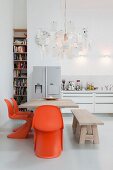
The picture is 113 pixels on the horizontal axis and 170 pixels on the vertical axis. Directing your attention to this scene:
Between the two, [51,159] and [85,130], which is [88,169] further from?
[85,130]

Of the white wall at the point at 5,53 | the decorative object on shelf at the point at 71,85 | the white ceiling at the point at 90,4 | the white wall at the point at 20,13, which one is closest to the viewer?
the white wall at the point at 5,53

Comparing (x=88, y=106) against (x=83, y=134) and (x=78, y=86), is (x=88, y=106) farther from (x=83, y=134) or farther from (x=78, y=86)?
(x=83, y=134)

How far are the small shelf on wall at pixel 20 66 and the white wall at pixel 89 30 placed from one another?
1.21ft

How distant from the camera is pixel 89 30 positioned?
7.54 m

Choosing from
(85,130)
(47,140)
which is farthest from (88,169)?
(85,130)

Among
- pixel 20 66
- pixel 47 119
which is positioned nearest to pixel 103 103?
pixel 20 66

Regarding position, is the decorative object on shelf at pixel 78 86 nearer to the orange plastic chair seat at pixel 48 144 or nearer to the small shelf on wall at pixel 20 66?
the small shelf on wall at pixel 20 66

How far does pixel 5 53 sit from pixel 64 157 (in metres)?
3.68

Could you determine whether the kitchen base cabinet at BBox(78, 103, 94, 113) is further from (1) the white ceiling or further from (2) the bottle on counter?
(1) the white ceiling

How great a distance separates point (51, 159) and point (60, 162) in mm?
176

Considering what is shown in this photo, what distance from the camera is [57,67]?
659 centimetres

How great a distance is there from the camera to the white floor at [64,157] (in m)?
2.80

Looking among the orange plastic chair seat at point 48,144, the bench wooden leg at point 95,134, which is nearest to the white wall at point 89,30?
the bench wooden leg at point 95,134

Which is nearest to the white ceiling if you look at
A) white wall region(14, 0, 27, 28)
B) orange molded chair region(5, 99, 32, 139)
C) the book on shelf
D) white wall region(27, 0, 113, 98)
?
white wall region(27, 0, 113, 98)
